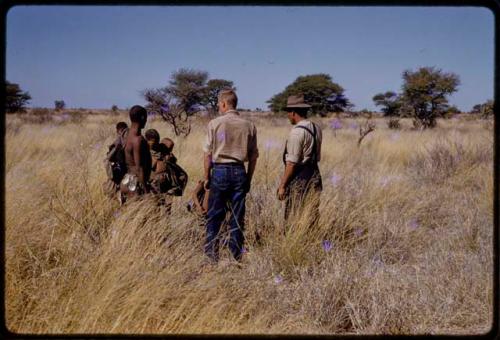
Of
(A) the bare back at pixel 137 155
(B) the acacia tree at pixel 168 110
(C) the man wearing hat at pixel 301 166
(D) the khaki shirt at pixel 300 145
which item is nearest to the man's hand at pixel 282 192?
(C) the man wearing hat at pixel 301 166

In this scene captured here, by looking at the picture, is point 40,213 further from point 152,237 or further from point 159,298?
point 159,298

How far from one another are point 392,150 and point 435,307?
9.20 metres

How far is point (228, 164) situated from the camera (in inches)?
165

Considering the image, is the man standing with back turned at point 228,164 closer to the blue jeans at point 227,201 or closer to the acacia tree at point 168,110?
the blue jeans at point 227,201

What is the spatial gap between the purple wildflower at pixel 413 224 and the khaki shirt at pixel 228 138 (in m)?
2.38

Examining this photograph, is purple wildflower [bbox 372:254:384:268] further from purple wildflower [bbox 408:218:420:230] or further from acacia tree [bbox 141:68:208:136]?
acacia tree [bbox 141:68:208:136]

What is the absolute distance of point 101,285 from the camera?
2.97 metres

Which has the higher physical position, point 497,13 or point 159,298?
point 497,13

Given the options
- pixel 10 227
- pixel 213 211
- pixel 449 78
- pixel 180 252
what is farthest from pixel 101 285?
pixel 449 78

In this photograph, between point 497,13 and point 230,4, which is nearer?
point 230,4

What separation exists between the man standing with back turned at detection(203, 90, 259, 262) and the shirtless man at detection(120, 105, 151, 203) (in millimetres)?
551

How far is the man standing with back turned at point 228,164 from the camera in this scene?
4156mm

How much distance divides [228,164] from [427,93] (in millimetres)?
24408

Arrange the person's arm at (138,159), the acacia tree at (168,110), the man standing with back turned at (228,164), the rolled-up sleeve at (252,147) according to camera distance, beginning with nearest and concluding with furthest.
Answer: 1. the person's arm at (138,159)
2. the man standing with back turned at (228,164)
3. the rolled-up sleeve at (252,147)
4. the acacia tree at (168,110)
